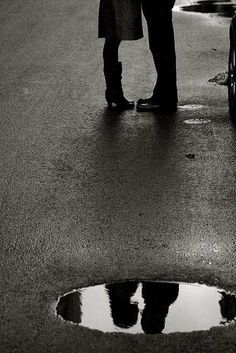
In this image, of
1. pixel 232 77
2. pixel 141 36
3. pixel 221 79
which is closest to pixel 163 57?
pixel 141 36

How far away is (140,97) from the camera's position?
942 cm

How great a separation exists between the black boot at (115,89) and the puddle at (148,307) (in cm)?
435

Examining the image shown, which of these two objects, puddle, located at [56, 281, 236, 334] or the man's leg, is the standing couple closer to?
the man's leg

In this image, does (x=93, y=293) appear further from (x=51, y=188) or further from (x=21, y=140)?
(x=21, y=140)

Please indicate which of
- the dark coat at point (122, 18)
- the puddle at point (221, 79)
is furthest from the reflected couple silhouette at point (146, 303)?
the puddle at point (221, 79)

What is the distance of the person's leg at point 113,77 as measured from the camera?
9047 millimetres

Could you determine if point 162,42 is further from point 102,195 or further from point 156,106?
point 102,195

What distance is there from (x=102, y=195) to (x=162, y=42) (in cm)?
→ 290

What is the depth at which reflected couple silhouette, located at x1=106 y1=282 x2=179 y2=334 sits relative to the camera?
174 inches

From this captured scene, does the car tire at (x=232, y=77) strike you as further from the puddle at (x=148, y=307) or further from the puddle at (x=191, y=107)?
the puddle at (x=148, y=307)

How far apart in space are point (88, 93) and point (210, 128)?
2.02m

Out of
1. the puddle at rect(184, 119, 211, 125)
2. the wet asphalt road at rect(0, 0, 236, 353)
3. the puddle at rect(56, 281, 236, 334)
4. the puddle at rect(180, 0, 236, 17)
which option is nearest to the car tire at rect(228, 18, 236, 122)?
the wet asphalt road at rect(0, 0, 236, 353)

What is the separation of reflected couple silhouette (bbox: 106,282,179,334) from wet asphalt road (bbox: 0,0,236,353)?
0.11 metres

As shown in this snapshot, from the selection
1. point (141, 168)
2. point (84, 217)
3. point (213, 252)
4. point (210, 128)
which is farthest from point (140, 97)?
point (213, 252)
